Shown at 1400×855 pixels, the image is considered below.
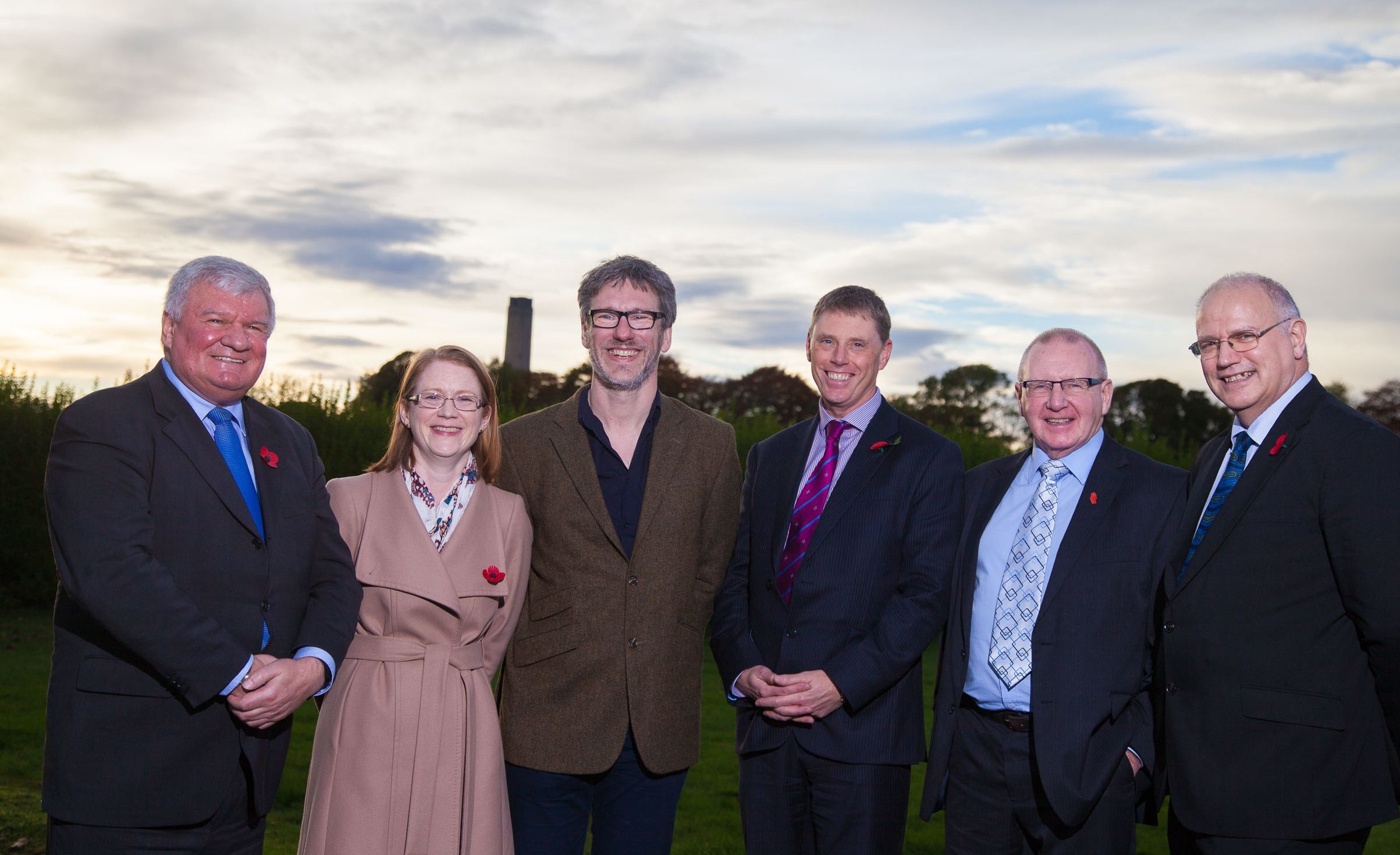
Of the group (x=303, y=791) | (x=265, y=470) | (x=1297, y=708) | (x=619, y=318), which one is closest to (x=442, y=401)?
(x=265, y=470)

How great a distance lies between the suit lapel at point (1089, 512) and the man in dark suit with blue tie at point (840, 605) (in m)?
0.43

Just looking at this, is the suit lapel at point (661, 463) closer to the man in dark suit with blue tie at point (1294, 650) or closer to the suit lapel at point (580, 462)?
the suit lapel at point (580, 462)

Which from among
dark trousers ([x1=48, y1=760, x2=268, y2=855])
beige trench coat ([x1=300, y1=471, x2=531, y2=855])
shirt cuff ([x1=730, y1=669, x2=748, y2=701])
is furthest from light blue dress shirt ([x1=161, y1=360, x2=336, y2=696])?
shirt cuff ([x1=730, y1=669, x2=748, y2=701])

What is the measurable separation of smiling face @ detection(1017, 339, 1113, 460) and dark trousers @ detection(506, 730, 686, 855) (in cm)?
210

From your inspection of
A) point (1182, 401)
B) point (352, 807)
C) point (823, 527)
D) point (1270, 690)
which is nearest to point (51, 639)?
point (352, 807)

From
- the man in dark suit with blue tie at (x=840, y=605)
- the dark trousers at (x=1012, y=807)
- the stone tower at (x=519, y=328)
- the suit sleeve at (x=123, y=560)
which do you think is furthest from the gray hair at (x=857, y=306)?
the stone tower at (x=519, y=328)

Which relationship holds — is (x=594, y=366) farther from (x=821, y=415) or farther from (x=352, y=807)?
(x=352, y=807)

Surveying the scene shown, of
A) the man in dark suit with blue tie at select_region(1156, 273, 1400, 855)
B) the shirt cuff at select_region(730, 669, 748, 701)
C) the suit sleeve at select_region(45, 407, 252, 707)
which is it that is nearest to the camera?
the suit sleeve at select_region(45, 407, 252, 707)

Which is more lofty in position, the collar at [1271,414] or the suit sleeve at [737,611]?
the collar at [1271,414]

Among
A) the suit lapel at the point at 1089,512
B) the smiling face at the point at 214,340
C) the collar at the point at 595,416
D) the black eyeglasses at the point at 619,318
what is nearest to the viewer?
the smiling face at the point at 214,340

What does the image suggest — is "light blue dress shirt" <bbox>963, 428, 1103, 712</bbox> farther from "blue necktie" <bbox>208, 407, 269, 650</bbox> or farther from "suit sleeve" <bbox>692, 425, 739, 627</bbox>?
"blue necktie" <bbox>208, 407, 269, 650</bbox>

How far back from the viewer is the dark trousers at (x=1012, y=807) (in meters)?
4.10

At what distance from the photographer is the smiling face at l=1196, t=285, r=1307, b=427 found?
13.6 feet

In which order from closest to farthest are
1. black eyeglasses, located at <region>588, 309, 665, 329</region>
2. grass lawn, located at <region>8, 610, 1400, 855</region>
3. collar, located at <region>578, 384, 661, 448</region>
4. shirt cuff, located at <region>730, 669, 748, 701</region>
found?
1. shirt cuff, located at <region>730, 669, 748, 701</region>
2. black eyeglasses, located at <region>588, 309, 665, 329</region>
3. collar, located at <region>578, 384, 661, 448</region>
4. grass lawn, located at <region>8, 610, 1400, 855</region>
